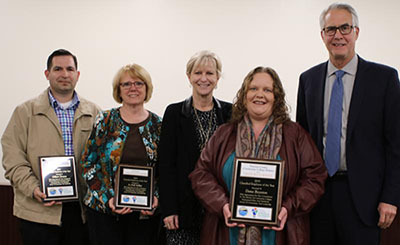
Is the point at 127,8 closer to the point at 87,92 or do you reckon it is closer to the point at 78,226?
the point at 87,92

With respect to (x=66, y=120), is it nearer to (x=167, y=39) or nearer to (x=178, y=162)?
(x=178, y=162)

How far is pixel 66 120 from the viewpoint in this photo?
271cm

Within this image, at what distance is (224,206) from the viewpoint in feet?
6.35

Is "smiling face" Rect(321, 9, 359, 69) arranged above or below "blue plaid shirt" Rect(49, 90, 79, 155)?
above

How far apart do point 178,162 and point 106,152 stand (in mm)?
480

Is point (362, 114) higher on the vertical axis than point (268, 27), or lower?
lower

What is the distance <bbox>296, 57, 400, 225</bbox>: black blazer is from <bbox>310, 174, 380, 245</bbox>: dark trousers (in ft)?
0.13

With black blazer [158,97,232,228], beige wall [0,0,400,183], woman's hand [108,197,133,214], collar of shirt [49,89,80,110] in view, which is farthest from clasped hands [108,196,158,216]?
beige wall [0,0,400,183]

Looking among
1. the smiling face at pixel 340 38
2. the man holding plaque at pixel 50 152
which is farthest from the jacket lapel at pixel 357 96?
the man holding plaque at pixel 50 152

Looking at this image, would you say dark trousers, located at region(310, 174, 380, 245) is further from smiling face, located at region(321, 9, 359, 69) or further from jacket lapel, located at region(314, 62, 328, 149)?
smiling face, located at region(321, 9, 359, 69)

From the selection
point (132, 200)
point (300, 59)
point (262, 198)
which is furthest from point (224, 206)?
point (300, 59)

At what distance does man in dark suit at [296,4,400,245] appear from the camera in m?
2.05

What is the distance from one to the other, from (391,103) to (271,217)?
2.84 ft

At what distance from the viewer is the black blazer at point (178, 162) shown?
2273 mm
